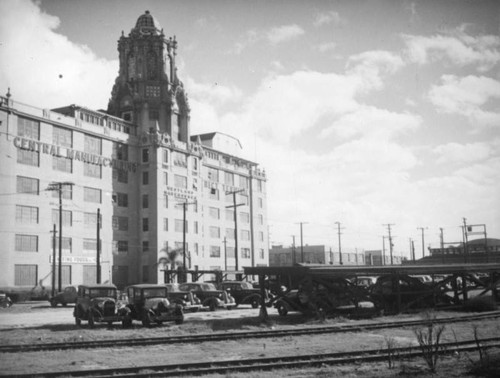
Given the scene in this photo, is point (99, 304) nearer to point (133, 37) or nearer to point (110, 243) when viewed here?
point (110, 243)

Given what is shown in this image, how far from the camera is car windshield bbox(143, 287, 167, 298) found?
25016 millimetres

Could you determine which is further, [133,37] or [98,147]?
[133,37]

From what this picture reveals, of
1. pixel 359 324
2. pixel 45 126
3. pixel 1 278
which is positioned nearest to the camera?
pixel 359 324

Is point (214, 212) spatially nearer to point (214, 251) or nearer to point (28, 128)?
point (214, 251)

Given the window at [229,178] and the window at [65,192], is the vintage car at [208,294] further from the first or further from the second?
the window at [229,178]

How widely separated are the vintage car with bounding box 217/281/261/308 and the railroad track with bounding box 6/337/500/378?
72.3 feet

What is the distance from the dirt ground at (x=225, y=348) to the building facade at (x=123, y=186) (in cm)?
2791

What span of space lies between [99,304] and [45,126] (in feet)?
136

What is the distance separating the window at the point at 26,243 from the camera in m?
55.9

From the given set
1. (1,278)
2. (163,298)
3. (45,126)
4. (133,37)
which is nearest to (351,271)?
(163,298)

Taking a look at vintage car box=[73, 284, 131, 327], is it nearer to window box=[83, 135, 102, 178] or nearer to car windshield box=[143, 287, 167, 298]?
car windshield box=[143, 287, 167, 298]

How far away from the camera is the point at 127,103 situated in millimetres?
76250

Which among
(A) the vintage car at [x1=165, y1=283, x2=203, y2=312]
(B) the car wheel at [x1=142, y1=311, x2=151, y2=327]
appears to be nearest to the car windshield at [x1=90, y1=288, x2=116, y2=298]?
(B) the car wheel at [x1=142, y1=311, x2=151, y2=327]


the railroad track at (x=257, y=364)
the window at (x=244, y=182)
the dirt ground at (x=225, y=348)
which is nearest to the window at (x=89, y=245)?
the window at (x=244, y=182)
